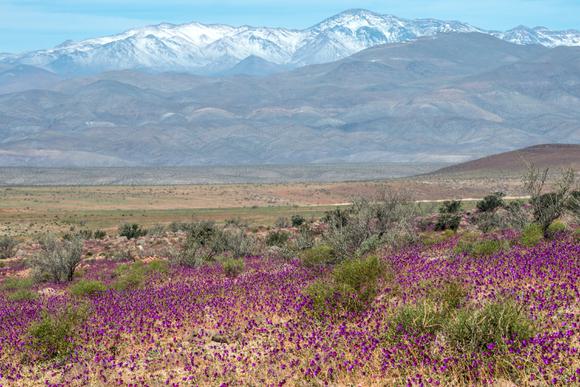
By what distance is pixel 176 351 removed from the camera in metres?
8.21

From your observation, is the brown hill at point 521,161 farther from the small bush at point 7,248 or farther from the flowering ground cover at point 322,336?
the flowering ground cover at point 322,336

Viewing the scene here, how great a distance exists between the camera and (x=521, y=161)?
126 m

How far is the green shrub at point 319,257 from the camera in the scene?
14.5m

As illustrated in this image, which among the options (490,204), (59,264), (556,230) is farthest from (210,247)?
(490,204)

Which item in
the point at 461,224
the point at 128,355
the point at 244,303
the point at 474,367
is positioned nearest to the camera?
the point at 474,367

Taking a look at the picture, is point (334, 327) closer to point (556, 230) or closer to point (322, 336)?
point (322, 336)

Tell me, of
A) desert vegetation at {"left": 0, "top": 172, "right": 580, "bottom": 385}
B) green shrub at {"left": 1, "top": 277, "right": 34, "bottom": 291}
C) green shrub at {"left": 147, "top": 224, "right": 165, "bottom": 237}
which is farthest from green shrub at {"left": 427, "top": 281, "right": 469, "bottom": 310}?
green shrub at {"left": 147, "top": 224, "right": 165, "bottom": 237}

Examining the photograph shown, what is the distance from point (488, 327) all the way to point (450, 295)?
1504mm

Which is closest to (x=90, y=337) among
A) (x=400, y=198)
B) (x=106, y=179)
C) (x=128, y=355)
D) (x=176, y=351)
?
(x=128, y=355)

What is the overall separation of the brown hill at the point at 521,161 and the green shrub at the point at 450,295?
383 ft

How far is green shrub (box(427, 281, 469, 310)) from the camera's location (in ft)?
27.1

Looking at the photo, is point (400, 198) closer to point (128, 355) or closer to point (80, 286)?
point (80, 286)

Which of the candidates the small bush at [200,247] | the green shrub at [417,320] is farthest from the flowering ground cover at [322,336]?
the small bush at [200,247]

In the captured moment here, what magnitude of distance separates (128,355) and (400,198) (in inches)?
731
